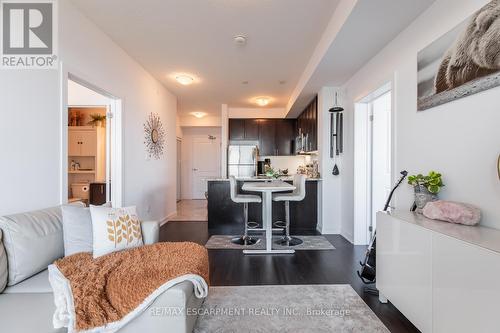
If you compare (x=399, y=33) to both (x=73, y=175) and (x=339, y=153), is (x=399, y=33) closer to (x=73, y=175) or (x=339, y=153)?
(x=339, y=153)

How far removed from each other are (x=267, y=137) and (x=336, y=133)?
2971 millimetres

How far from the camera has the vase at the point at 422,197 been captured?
6.16ft

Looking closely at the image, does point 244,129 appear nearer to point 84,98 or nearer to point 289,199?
point 289,199

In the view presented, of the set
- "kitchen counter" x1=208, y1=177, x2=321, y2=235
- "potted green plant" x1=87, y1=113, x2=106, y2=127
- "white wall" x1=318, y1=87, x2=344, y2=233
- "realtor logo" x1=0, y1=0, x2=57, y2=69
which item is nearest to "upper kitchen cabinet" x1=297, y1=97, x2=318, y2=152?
"white wall" x1=318, y1=87, x2=344, y2=233

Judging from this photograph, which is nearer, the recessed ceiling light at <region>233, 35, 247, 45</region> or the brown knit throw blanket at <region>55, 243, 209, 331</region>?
the brown knit throw blanket at <region>55, 243, 209, 331</region>

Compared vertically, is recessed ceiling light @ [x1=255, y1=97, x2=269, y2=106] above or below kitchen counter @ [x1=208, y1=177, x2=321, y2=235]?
above

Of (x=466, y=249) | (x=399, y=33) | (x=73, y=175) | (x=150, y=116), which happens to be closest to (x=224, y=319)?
(x=466, y=249)

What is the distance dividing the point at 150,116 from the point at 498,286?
14.8 feet

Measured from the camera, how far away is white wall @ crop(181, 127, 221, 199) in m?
8.62

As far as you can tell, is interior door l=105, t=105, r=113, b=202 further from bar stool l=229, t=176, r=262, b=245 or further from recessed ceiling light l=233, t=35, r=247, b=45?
recessed ceiling light l=233, t=35, r=247, b=45

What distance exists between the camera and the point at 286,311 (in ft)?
6.31

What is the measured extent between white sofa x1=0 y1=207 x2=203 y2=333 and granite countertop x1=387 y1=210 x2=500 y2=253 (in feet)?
4.92

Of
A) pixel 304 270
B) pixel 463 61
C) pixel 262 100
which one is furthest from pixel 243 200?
pixel 262 100

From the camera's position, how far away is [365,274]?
236cm
